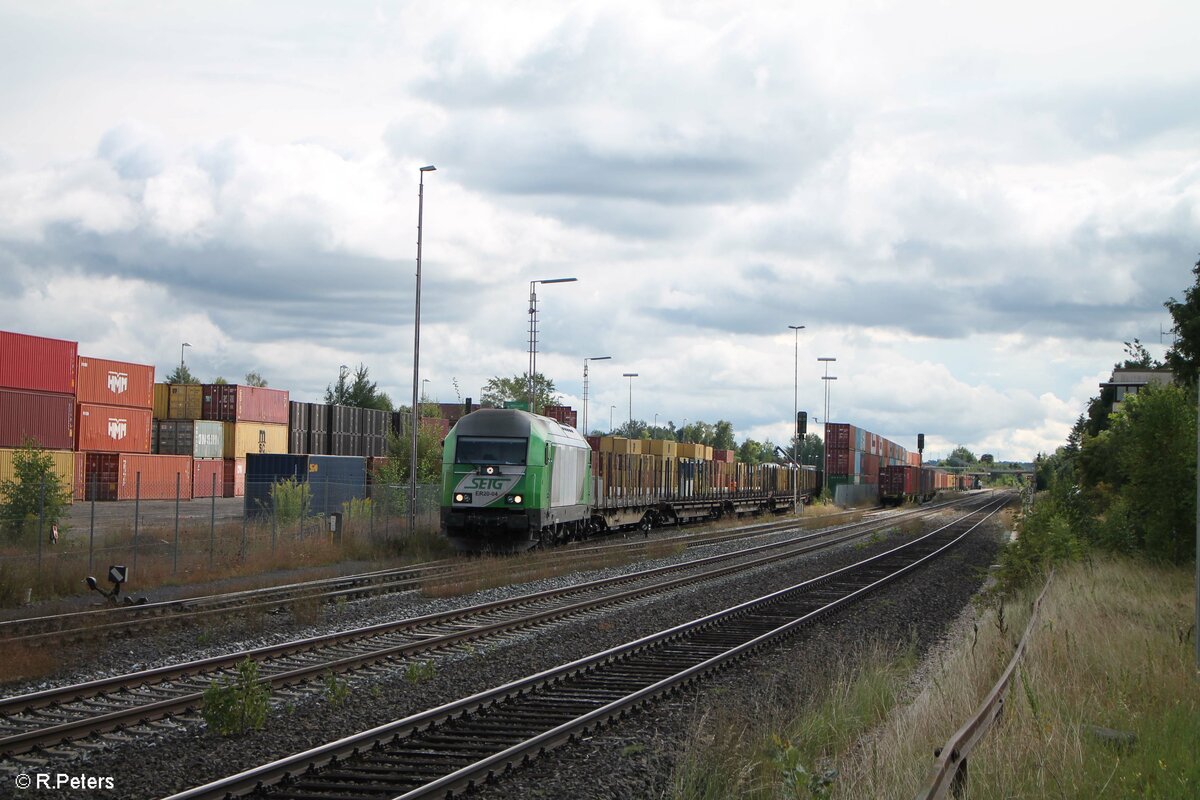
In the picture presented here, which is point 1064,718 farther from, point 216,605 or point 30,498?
point 30,498

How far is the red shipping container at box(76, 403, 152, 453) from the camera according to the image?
161 feet

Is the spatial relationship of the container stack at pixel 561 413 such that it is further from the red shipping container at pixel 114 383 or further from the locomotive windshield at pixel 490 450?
the locomotive windshield at pixel 490 450

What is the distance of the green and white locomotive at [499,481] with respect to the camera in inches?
1014

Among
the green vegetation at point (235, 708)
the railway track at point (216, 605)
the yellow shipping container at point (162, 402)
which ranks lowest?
the railway track at point (216, 605)

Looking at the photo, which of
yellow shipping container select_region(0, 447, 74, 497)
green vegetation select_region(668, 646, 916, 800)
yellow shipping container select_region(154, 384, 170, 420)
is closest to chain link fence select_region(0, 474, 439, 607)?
yellow shipping container select_region(0, 447, 74, 497)

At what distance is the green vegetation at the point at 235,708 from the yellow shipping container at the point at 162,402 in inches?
2300

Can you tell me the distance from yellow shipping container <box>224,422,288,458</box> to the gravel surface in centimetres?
4517

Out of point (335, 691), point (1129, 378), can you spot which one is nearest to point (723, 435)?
point (1129, 378)

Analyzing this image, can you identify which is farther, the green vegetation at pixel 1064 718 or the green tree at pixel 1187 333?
the green tree at pixel 1187 333

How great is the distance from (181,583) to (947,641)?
13.6 meters

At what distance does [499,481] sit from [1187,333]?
24.8m

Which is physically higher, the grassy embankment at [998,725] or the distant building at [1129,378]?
the distant building at [1129,378]

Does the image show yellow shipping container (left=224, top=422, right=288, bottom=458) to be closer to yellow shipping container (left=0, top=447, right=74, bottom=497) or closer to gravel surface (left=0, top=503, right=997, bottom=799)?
yellow shipping container (left=0, top=447, right=74, bottom=497)

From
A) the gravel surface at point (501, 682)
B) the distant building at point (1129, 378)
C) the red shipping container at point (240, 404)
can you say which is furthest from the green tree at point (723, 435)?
the gravel surface at point (501, 682)
